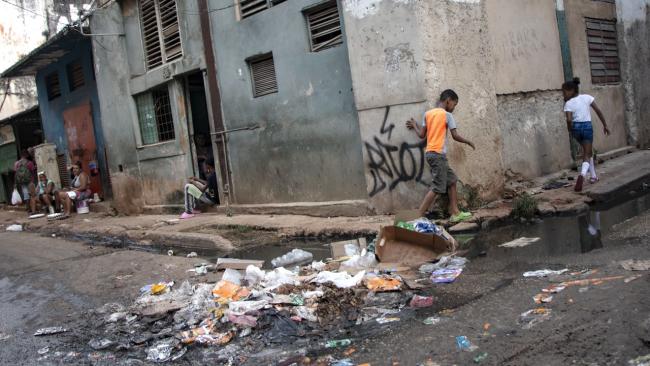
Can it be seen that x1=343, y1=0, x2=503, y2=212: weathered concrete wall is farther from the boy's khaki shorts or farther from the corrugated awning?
the corrugated awning

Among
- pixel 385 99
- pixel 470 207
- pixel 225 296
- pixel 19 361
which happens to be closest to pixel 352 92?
pixel 385 99

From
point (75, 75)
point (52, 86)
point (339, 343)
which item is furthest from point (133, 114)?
point (339, 343)

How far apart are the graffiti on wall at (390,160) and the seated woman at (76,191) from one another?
9129 millimetres

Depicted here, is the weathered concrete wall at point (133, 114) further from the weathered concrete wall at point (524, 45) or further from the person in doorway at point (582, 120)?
the person in doorway at point (582, 120)

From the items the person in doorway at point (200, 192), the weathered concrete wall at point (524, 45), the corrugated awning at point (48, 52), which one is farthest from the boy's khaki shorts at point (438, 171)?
the corrugated awning at point (48, 52)

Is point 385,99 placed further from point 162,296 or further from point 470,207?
point 162,296

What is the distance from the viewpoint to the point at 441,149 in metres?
6.10

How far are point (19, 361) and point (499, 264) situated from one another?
3.78 metres

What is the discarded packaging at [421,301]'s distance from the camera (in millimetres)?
3763

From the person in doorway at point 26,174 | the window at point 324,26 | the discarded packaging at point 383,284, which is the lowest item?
the discarded packaging at point 383,284

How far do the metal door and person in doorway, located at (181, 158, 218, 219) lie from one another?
5.11 meters

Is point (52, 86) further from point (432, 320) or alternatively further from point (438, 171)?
point (432, 320)

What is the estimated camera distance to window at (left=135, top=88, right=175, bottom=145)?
11.3 metres

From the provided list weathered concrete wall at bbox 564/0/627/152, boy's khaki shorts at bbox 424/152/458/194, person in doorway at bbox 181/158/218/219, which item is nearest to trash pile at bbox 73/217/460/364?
boy's khaki shorts at bbox 424/152/458/194
